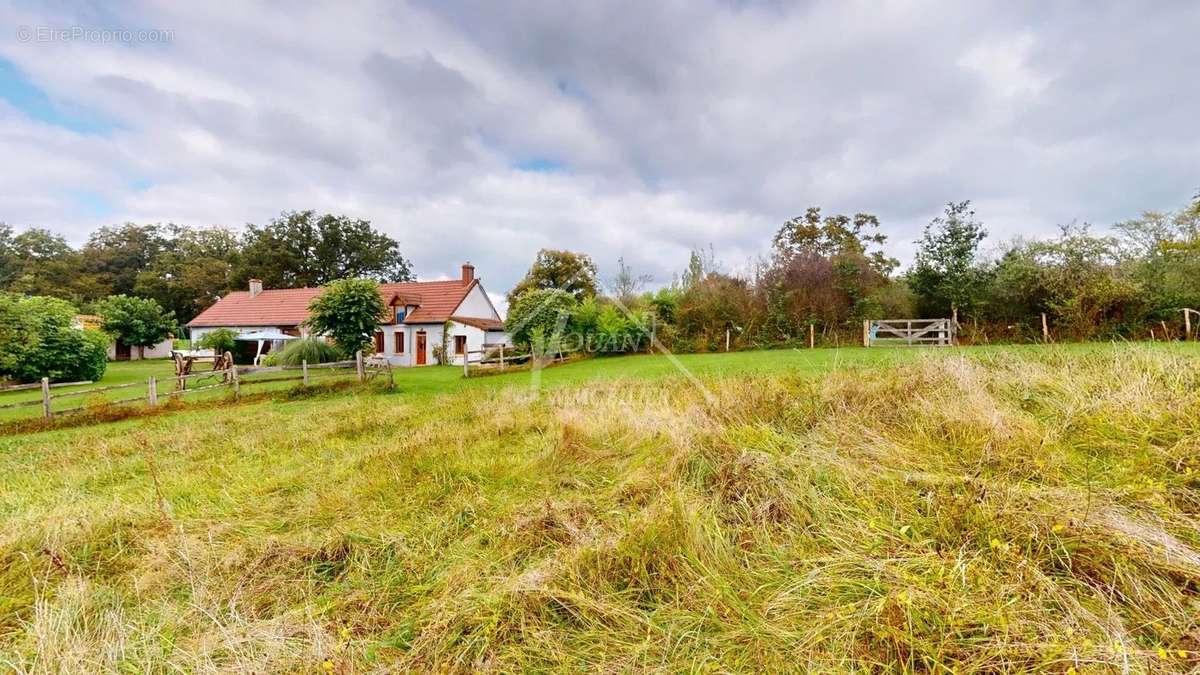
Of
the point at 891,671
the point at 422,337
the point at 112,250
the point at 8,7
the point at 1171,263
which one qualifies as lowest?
the point at 891,671

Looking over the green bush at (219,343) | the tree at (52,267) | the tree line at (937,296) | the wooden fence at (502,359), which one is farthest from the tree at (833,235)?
the tree at (52,267)

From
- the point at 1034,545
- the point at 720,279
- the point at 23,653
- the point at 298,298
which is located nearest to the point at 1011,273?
the point at 720,279

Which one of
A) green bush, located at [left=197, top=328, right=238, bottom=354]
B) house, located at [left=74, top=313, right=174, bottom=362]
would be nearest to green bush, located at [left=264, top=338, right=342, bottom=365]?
green bush, located at [left=197, top=328, right=238, bottom=354]

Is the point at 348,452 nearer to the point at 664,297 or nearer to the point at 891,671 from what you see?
the point at 891,671

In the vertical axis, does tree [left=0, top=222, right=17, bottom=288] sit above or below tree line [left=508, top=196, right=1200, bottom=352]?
above

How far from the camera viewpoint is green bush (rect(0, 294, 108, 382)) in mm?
12188

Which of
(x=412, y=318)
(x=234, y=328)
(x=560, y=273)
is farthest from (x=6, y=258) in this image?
(x=560, y=273)

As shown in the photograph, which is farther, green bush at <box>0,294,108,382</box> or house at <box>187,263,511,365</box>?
house at <box>187,263,511,365</box>

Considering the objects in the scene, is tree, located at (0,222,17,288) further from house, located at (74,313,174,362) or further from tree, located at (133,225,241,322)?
house, located at (74,313,174,362)

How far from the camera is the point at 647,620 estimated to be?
6.57 ft

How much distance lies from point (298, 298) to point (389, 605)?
32.4m

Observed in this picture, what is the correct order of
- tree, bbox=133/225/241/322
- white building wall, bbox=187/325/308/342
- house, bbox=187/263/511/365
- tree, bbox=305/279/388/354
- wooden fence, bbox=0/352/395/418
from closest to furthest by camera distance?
wooden fence, bbox=0/352/395/418 < tree, bbox=305/279/388/354 < house, bbox=187/263/511/365 < white building wall, bbox=187/325/308/342 < tree, bbox=133/225/241/322

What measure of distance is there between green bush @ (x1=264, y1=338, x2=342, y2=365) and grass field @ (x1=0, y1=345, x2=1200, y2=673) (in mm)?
12446

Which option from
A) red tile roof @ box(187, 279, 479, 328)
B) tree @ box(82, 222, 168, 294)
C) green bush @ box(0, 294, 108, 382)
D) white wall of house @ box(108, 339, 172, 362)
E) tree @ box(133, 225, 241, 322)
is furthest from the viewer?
tree @ box(82, 222, 168, 294)
